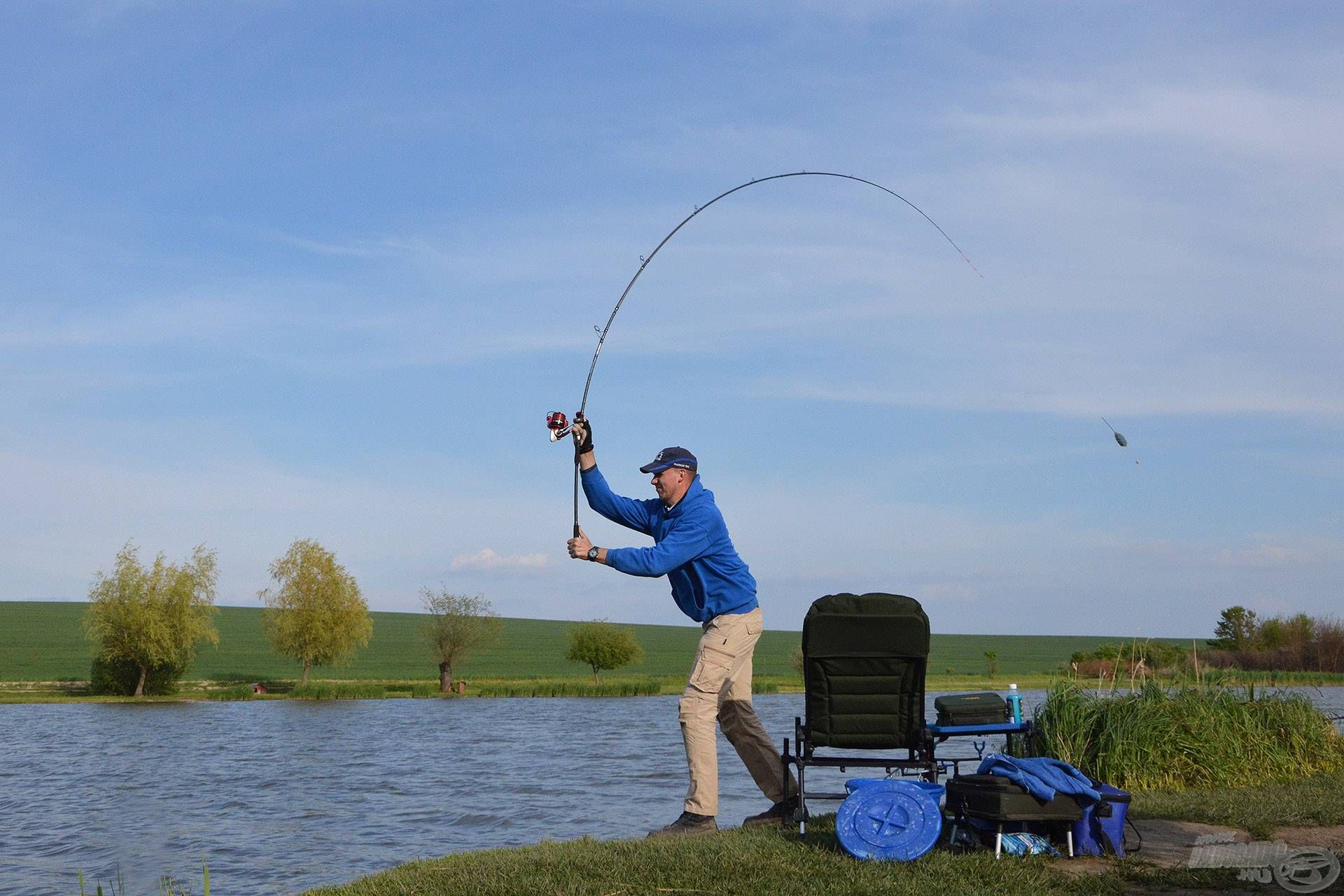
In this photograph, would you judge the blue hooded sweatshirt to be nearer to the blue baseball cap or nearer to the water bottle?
the blue baseball cap

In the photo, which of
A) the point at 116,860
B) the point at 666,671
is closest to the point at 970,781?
the point at 116,860

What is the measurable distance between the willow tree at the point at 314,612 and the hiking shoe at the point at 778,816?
154ft

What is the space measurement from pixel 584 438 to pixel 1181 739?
18.0 ft

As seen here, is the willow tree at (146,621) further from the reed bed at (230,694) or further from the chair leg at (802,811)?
the chair leg at (802,811)

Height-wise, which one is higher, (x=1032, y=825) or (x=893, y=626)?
(x=893, y=626)

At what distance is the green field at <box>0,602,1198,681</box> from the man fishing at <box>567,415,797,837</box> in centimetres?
4777

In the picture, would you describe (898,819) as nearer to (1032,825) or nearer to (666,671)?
(1032,825)

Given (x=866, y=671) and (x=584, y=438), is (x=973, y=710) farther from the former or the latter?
(x=584, y=438)

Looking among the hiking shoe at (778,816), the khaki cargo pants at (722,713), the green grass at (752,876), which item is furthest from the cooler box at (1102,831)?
the khaki cargo pants at (722,713)

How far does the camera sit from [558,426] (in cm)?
731

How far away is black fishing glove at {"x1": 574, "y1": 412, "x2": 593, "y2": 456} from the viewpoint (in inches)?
288

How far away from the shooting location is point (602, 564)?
6.63m

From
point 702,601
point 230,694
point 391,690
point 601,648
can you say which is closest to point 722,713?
point 702,601

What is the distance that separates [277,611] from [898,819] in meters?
50.0
